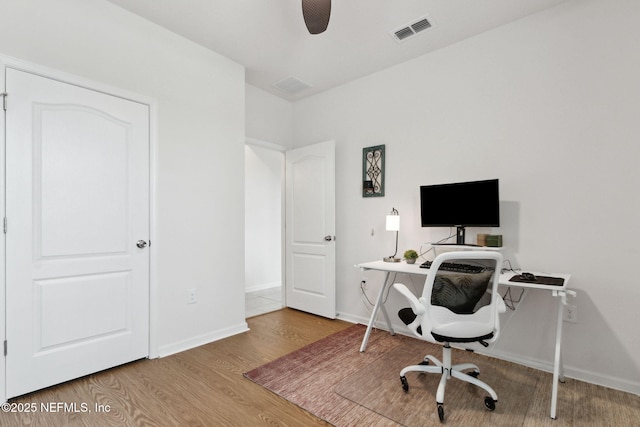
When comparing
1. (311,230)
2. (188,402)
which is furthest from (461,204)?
(188,402)

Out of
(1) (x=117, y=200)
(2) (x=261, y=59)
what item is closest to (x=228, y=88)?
(2) (x=261, y=59)

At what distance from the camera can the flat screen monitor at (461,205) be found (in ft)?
8.38

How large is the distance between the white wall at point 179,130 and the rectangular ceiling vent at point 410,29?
5.20 ft

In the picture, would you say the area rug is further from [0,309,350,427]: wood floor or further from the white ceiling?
the white ceiling

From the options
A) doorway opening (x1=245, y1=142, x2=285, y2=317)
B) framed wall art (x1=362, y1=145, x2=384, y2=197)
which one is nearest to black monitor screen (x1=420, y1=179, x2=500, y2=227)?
framed wall art (x1=362, y1=145, x2=384, y2=197)

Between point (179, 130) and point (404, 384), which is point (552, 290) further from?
point (179, 130)

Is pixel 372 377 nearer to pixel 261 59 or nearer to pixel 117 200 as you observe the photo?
pixel 117 200

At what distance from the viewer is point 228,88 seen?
3254 mm

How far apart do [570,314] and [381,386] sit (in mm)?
1496

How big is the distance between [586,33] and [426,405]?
2823 millimetres

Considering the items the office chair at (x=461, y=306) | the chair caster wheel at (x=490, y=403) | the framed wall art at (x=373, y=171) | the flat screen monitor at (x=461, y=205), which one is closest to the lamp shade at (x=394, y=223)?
the flat screen monitor at (x=461, y=205)

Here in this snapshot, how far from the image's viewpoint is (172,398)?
2.10 m

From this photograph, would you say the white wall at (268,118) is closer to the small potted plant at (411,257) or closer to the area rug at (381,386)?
the small potted plant at (411,257)

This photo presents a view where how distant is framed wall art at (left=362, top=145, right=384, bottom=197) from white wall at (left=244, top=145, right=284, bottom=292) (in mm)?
2126
